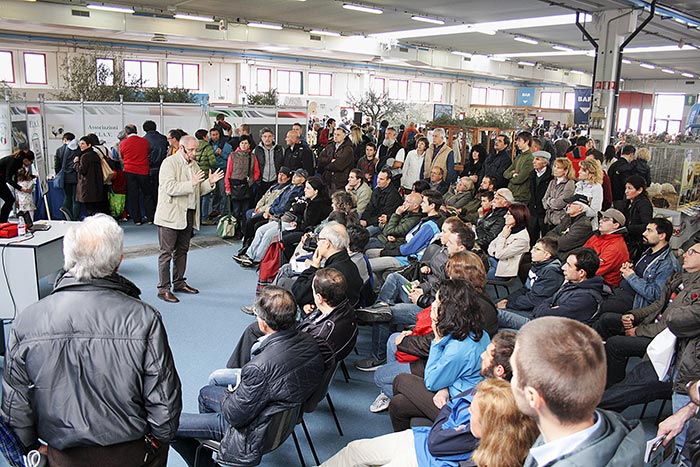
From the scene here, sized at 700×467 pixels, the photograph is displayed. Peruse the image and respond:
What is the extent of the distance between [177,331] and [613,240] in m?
3.74

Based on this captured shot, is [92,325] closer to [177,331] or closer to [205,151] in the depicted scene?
[177,331]

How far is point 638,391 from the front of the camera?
333 centimetres

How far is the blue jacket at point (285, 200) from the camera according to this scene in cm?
651

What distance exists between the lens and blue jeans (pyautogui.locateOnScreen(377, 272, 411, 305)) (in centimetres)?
449

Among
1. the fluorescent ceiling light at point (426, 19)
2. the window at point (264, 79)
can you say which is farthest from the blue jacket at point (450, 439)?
the window at point (264, 79)

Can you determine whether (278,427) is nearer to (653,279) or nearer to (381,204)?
(653,279)

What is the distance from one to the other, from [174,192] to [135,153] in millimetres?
3503

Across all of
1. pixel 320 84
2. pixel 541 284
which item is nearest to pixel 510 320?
pixel 541 284

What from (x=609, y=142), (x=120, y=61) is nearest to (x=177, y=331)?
(x=609, y=142)

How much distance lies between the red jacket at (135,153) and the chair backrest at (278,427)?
6.48 m

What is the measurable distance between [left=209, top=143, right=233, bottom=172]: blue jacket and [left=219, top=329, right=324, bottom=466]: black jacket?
680cm

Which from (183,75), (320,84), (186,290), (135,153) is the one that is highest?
(320,84)

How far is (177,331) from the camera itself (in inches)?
186

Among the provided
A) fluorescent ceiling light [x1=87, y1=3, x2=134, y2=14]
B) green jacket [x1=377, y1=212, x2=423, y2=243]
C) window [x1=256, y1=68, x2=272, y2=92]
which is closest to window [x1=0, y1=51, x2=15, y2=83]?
fluorescent ceiling light [x1=87, y1=3, x2=134, y2=14]
